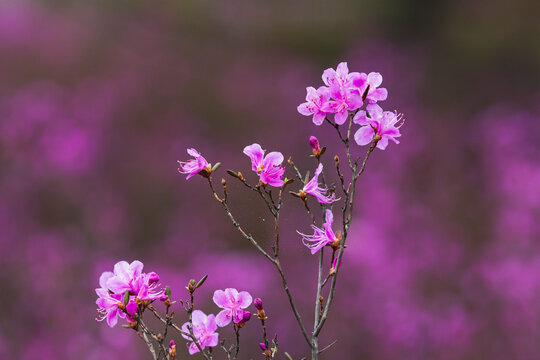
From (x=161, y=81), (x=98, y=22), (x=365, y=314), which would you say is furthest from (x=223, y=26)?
(x=365, y=314)

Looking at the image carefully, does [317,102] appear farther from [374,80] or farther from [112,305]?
[112,305]

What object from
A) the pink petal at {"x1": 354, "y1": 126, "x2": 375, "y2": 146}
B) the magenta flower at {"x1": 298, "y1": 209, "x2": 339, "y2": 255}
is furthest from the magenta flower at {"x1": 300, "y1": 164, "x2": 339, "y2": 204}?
the pink petal at {"x1": 354, "y1": 126, "x2": 375, "y2": 146}

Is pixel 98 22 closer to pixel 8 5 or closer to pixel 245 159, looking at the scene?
pixel 8 5

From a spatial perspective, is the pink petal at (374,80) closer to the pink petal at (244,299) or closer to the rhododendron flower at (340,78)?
the rhododendron flower at (340,78)

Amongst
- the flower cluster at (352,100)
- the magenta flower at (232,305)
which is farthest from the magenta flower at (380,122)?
the magenta flower at (232,305)

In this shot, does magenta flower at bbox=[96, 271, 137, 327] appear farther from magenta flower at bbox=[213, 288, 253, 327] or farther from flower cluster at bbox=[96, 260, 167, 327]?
magenta flower at bbox=[213, 288, 253, 327]

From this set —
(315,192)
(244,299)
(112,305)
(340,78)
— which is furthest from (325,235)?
(112,305)
